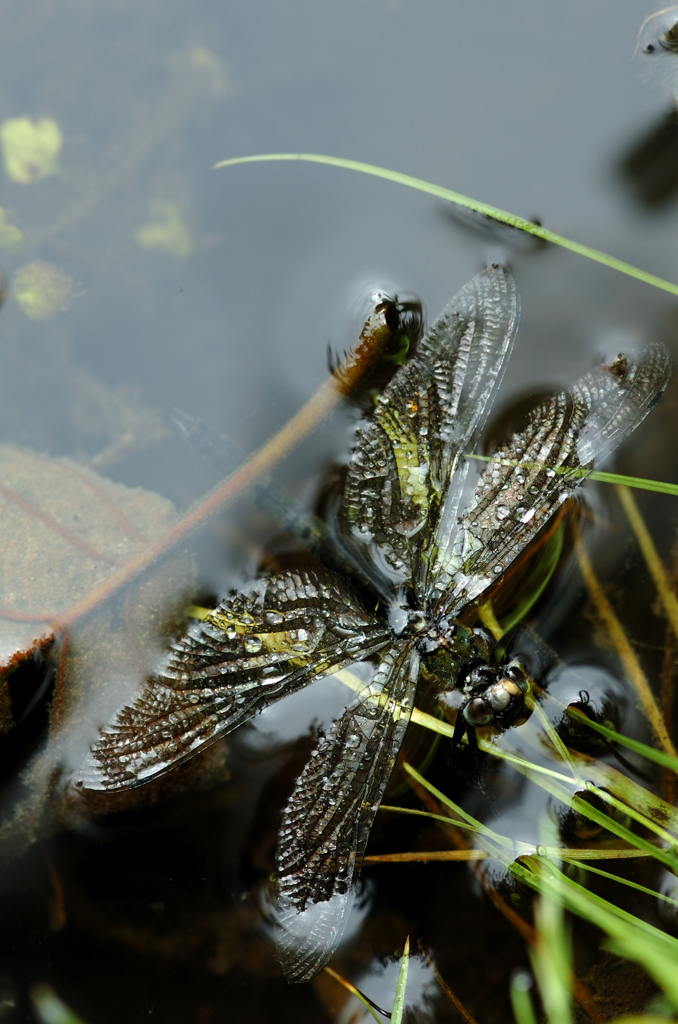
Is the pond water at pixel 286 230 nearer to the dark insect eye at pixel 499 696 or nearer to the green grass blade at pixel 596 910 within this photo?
the dark insect eye at pixel 499 696

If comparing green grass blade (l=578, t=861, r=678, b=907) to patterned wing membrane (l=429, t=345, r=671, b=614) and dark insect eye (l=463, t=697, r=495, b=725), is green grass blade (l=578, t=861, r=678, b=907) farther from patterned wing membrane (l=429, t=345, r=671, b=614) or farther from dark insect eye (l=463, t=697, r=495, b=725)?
patterned wing membrane (l=429, t=345, r=671, b=614)

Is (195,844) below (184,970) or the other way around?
the other way around

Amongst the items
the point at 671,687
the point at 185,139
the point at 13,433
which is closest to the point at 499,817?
the point at 671,687

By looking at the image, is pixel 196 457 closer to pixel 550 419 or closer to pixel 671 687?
pixel 550 419

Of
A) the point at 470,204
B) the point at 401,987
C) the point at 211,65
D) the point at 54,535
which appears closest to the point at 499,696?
the point at 401,987

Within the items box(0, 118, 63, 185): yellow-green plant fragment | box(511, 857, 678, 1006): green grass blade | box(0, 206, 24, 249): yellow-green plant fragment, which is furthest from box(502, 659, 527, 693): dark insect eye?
box(0, 118, 63, 185): yellow-green plant fragment

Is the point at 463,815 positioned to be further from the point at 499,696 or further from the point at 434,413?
the point at 434,413
